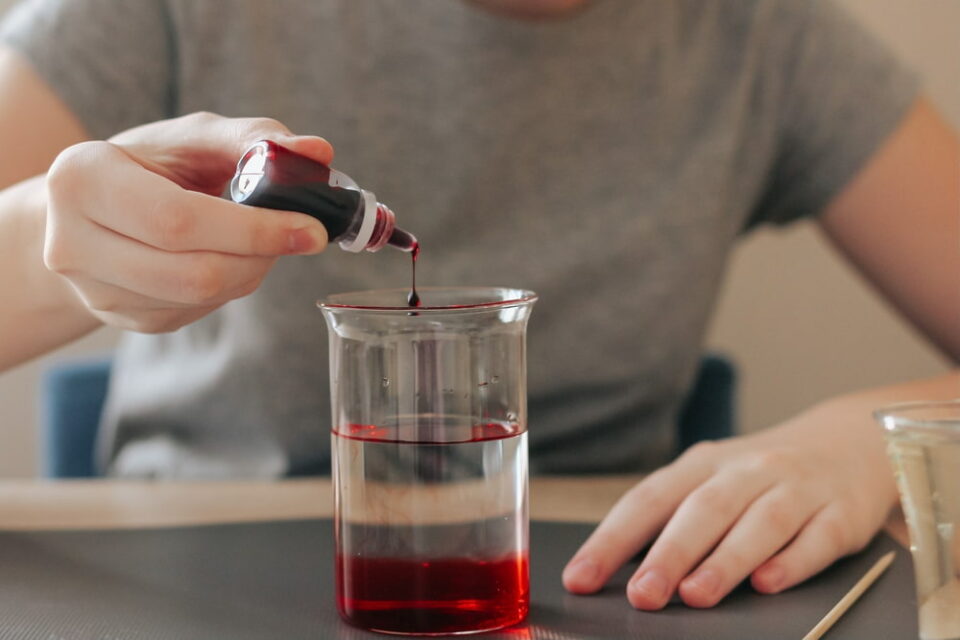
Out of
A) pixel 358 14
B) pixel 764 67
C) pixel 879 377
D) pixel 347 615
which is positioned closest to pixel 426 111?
pixel 358 14

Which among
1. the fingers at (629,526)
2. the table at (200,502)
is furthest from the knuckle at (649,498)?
the table at (200,502)

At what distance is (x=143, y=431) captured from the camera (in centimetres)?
110

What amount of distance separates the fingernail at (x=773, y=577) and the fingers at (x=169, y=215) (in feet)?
1.03

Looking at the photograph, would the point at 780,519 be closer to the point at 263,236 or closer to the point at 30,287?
the point at 263,236

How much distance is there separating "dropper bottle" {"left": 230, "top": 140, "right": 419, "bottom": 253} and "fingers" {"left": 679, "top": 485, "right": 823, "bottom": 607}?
0.26 metres

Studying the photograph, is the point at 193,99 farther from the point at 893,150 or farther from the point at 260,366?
the point at 893,150

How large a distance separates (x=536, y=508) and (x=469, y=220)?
33 centimetres

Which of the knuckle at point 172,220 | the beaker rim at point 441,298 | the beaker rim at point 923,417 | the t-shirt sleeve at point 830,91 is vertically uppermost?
the t-shirt sleeve at point 830,91

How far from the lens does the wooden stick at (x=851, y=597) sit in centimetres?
54

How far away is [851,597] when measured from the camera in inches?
23.1

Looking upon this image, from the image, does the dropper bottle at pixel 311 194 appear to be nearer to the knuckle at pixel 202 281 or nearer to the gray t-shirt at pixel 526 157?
the knuckle at pixel 202 281

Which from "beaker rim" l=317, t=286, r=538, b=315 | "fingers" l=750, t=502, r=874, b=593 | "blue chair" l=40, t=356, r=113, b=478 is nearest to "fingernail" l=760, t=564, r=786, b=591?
"fingers" l=750, t=502, r=874, b=593

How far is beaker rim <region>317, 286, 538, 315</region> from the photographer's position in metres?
0.51

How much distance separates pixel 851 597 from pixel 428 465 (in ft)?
0.84
